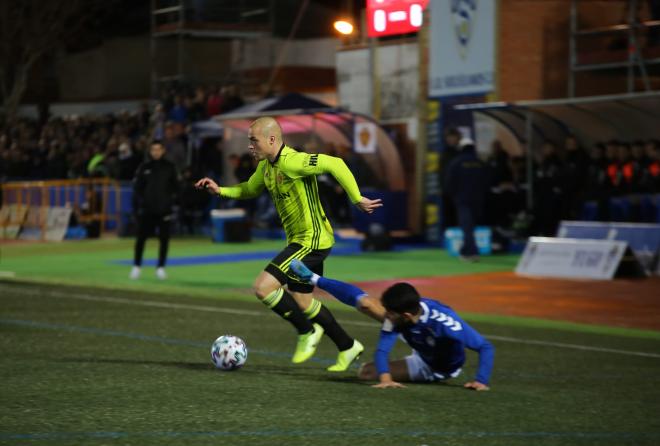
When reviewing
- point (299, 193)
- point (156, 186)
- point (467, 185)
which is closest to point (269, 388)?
point (299, 193)

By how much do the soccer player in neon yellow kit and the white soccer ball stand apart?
42cm

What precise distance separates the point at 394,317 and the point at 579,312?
7.00 m

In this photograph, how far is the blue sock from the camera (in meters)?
8.31

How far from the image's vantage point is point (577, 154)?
2175 centimetres

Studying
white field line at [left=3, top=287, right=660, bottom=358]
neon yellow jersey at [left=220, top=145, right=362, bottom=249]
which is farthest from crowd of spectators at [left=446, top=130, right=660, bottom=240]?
neon yellow jersey at [left=220, top=145, right=362, bottom=249]

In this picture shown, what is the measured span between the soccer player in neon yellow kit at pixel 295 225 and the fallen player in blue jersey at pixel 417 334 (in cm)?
53

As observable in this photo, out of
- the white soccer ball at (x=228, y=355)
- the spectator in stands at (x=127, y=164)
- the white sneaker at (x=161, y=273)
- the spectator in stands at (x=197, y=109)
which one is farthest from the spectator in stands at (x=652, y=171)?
the spectator in stands at (x=127, y=164)

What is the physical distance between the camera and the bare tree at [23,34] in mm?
42375

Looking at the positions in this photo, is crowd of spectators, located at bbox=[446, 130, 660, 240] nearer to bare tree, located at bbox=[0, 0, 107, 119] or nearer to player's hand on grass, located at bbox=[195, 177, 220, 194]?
player's hand on grass, located at bbox=[195, 177, 220, 194]

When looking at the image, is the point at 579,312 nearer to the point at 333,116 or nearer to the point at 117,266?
the point at 117,266

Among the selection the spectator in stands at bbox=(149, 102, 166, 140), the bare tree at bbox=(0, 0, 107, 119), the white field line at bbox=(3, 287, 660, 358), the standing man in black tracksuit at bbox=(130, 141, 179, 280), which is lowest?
the white field line at bbox=(3, 287, 660, 358)

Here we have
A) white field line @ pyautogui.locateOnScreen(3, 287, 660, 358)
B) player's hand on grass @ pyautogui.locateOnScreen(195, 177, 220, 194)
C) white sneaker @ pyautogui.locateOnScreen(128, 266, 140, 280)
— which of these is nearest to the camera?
player's hand on grass @ pyautogui.locateOnScreen(195, 177, 220, 194)

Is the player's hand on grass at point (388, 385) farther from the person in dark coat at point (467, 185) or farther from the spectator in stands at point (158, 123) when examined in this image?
the spectator in stands at point (158, 123)

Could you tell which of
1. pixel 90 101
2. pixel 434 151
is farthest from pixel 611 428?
pixel 90 101
